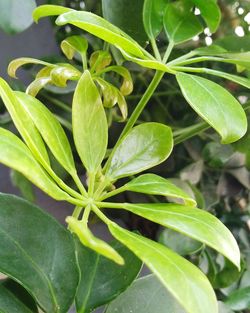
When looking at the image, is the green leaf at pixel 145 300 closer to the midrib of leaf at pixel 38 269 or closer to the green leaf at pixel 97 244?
the midrib of leaf at pixel 38 269

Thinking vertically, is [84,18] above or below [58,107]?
above

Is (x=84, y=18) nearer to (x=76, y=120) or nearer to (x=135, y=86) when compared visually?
(x=76, y=120)

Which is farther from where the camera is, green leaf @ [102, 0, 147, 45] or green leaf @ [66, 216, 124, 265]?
green leaf @ [102, 0, 147, 45]

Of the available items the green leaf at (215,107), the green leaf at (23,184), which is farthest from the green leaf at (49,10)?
the green leaf at (23,184)

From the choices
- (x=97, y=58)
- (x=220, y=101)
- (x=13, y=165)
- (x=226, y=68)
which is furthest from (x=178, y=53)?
(x=13, y=165)

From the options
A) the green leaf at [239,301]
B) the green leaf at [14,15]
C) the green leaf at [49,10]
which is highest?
the green leaf at [49,10]

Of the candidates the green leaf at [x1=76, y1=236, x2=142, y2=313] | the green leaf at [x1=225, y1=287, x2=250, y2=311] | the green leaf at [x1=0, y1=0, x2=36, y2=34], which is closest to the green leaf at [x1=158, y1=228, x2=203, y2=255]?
the green leaf at [x1=225, y1=287, x2=250, y2=311]

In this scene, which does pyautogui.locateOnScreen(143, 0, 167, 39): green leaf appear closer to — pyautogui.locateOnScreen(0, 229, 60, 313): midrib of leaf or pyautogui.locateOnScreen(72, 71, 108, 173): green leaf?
pyautogui.locateOnScreen(72, 71, 108, 173): green leaf
